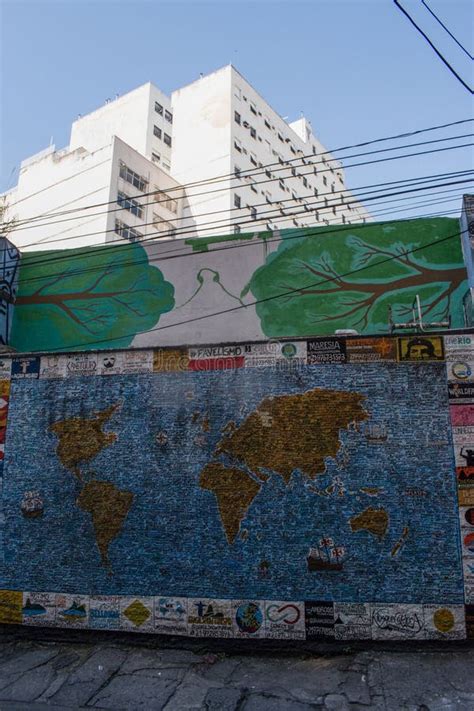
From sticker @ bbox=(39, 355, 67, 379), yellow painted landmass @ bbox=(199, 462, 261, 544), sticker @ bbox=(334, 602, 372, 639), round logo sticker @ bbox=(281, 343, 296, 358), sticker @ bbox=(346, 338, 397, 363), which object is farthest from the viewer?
sticker @ bbox=(39, 355, 67, 379)

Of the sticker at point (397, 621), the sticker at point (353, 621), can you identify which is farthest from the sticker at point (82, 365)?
the sticker at point (397, 621)

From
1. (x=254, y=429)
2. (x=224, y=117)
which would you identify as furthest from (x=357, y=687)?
(x=224, y=117)

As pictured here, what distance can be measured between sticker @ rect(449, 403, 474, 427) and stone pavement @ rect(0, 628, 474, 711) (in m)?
3.13

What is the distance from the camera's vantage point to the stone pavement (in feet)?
20.1

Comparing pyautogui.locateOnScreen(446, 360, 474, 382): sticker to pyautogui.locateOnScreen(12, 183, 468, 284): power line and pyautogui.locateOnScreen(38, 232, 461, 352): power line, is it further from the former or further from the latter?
pyautogui.locateOnScreen(12, 183, 468, 284): power line

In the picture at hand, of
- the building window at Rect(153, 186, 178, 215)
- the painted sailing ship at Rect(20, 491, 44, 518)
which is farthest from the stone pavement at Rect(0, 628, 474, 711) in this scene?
the building window at Rect(153, 186, 178, 215)

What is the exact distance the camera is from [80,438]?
29.1 feet

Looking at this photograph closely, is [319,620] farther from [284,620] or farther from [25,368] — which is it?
[25,368]

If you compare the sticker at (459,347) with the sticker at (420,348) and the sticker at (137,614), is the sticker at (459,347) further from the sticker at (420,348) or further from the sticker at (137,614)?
the sticker at (137,614)

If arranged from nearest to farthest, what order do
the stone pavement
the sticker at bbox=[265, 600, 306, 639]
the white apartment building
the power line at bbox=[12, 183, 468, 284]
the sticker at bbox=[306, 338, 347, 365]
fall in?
the stone pavement → the sticker at bbox=[265, 600, 306, 639] → the sticker at bbox=[306, 338, 347, 365] → the power line at bbox=[12, 183, 468, 284] → the white apartment building

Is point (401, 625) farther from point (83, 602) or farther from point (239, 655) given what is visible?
point (83, 602)

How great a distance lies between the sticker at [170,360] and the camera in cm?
891

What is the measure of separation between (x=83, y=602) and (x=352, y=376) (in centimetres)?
564

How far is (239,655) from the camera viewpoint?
24.4 feet
